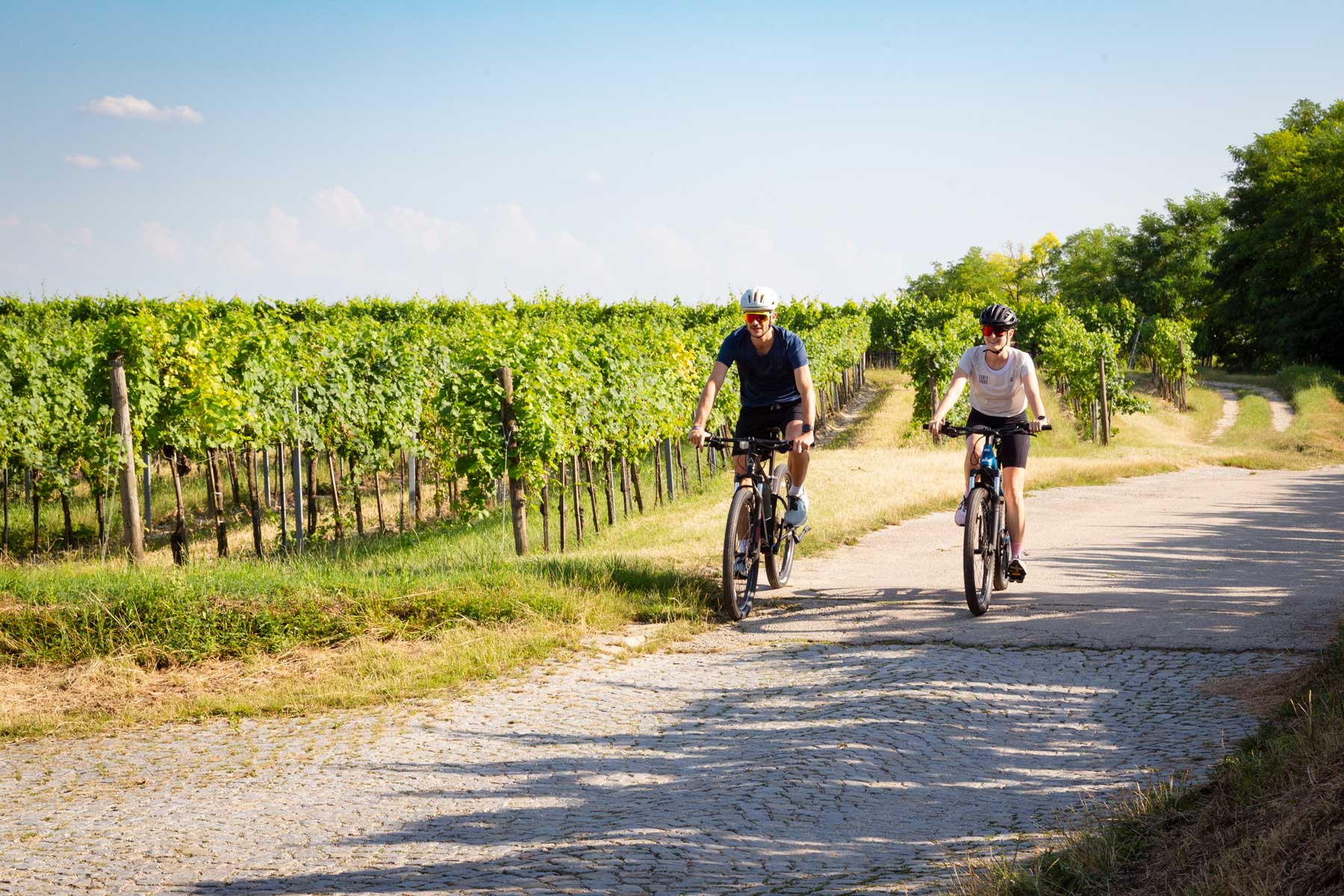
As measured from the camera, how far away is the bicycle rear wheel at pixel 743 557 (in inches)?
277

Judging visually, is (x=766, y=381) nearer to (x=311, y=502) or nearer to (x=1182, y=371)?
(x=311, y=502)

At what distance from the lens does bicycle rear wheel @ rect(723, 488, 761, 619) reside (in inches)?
277

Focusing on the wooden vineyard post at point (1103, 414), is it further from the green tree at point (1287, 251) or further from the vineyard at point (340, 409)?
the green tree at point (1287, 251)

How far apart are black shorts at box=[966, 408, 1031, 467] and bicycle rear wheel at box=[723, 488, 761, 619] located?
1.50m

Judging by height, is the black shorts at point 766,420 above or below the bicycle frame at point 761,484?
above

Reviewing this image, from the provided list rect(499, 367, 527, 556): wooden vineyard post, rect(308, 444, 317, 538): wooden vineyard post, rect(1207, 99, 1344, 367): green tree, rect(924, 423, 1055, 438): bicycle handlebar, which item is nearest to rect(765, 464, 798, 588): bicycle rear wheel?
rect(924, 423, 1055, 438): bicycle handlebar

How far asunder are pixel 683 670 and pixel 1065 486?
1204cm

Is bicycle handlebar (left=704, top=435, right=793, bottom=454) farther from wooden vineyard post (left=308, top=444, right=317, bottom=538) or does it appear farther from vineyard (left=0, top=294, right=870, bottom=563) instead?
wooden vineyard post (left=308, top=444, right=317, bottom=538)

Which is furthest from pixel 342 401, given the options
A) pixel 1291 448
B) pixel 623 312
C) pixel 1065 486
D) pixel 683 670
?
pixel 623 312

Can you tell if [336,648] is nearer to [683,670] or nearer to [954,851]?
[683,670]

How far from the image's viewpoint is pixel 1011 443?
24.0 feet

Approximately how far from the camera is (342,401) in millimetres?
18281

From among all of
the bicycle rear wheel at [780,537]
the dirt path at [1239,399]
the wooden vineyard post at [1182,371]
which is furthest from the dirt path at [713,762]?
the wooden vineyard post at [1182,371]

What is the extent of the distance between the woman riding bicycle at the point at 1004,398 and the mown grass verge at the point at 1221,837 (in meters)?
3.61
